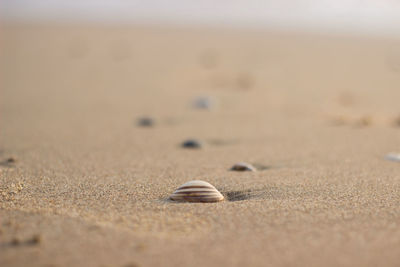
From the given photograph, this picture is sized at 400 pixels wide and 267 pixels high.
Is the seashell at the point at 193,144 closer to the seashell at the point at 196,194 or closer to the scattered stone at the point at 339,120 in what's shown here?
the seashell at the point at 196,194

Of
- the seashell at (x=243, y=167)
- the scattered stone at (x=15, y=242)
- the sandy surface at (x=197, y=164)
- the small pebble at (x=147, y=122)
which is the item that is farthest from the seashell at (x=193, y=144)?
the scattered stone at (x=15, y=242)

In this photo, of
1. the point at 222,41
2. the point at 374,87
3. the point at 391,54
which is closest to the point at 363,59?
the point at 391,54

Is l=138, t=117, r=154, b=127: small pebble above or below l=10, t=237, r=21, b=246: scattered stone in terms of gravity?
above

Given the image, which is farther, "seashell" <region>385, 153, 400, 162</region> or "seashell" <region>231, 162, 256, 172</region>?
"seashell" <region>385, 153, 400, 162</region>

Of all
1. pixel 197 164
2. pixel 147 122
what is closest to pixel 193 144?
pixel 197 164

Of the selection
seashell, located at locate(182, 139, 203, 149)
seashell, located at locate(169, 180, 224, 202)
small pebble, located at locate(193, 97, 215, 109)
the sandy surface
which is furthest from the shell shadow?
small pebble, located at locate(193, 97, 215, 109)

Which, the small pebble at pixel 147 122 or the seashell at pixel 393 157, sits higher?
the small pebble at pixel 147 122

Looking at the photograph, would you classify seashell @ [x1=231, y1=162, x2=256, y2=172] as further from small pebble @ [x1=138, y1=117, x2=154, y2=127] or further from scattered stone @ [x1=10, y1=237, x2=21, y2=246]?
small pebble @ [x1=138, y1=117, x2=154, y2=127]
